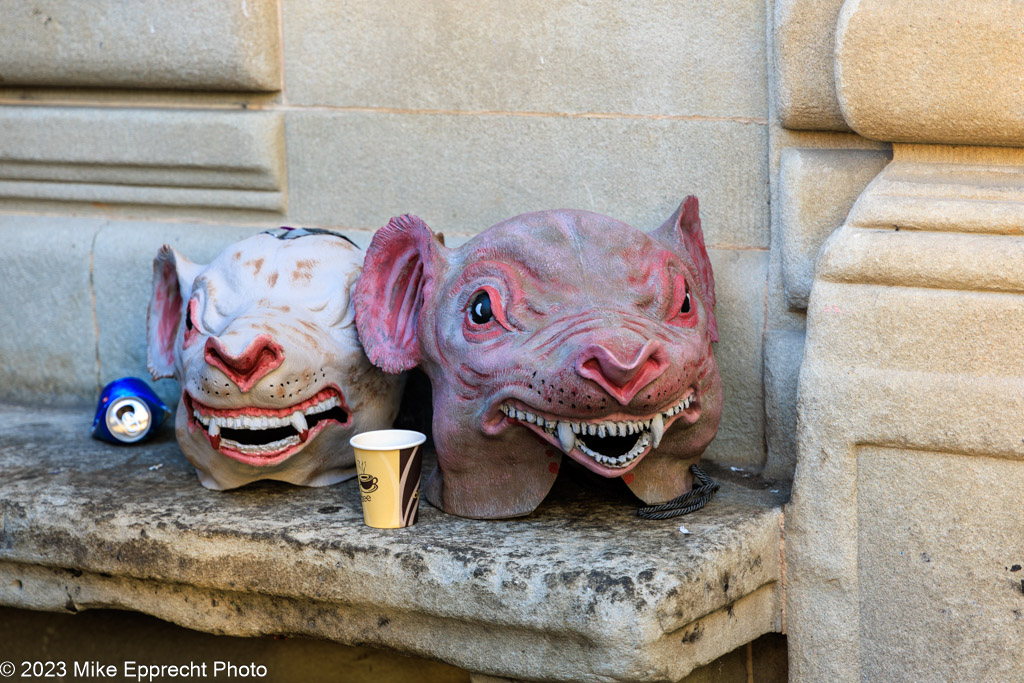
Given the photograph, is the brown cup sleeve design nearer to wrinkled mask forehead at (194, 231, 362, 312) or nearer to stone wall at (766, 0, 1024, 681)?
wrinkled mask forehead at (194, 231, 362, 312)

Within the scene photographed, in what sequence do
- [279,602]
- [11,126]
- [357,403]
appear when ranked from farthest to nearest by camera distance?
[11,126] < [357,403] < [279,602]

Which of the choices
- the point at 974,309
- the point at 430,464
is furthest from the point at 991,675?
the point at 430,464

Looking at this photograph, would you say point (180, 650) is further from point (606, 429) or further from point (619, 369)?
point (619, 369)

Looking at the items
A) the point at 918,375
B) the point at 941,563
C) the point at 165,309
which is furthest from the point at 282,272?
the point at 941,563

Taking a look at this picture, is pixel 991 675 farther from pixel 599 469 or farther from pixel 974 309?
pixel 599 469

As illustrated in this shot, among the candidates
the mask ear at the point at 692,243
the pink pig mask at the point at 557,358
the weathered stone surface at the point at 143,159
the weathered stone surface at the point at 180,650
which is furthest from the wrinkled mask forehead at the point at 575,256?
the weathered stone surface at the point at 180,650

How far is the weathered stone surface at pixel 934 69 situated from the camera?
225 cm

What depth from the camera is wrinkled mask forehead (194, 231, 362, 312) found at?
2680 millimetres

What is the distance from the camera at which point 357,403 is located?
266 centimetres

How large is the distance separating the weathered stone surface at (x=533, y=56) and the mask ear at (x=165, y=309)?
1.89ft

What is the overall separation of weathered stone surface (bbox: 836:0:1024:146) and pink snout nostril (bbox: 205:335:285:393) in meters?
1.31

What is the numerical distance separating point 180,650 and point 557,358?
151 cm

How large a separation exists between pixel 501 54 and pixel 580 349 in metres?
1.07

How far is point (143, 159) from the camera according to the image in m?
3.24
